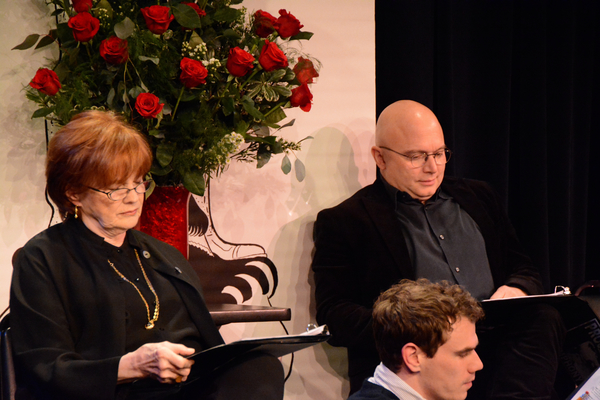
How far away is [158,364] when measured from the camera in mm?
1372

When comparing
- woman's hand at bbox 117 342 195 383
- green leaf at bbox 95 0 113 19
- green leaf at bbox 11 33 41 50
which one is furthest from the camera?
green leaf at bbox 11 33 41 50

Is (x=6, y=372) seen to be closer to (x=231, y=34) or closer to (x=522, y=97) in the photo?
(x=231, y=34)

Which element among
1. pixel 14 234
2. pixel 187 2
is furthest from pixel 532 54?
pixel 14 234

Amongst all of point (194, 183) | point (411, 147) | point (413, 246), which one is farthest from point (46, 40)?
point (413, 246)

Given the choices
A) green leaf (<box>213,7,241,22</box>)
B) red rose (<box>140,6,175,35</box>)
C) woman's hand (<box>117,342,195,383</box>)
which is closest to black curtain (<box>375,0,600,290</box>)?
green leaf (<box>213,7,241,22</box>)

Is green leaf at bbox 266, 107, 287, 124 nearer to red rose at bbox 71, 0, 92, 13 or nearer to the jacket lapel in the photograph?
the jacket lapel

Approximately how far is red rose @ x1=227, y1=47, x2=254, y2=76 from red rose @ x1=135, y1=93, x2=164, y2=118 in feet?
0.83

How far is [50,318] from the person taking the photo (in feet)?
4.73

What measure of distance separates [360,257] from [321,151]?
0.47 meters

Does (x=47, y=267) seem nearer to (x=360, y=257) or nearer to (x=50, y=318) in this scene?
(x=50, y=318)

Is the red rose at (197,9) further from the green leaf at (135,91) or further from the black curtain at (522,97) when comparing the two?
the black curtain at (522,97)

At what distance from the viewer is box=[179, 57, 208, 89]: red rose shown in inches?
68.3

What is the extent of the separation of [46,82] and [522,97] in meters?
2.13

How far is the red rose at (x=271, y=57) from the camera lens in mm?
1864
